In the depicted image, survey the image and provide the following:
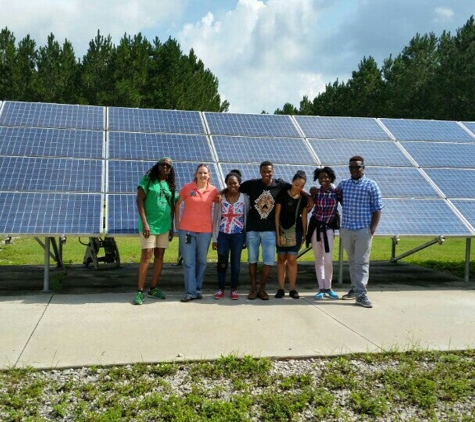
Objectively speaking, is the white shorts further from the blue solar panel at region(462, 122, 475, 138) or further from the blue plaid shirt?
the blue solar panel at region(462, 122, 475, 138)

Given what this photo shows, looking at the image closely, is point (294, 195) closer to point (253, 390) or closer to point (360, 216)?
point (360, 216)

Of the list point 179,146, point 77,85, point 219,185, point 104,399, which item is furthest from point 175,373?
point 77,85

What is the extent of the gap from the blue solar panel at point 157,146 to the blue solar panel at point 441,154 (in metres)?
4.11

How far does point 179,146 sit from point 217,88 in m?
43.1

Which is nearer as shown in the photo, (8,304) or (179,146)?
(8,304)

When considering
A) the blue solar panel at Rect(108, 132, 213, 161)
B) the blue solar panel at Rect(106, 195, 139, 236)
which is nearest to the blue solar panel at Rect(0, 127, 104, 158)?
the blue solar panel at Rect(108, 132, 213, 161)

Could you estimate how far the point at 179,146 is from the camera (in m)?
9.82

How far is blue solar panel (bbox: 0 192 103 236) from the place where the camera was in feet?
25.1

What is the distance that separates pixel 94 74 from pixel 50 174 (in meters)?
27.0

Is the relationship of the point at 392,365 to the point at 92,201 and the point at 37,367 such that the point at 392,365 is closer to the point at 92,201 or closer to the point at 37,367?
the point at 37,367

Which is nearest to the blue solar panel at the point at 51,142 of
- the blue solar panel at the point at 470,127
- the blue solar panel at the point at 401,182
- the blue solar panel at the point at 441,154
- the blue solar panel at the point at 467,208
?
the blue solar panel at the point at 401,182

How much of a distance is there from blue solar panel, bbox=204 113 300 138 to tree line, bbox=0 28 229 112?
22321 millimetres

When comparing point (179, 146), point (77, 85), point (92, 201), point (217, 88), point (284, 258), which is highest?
point (217, 88)

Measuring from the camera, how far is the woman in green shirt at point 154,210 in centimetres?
754
